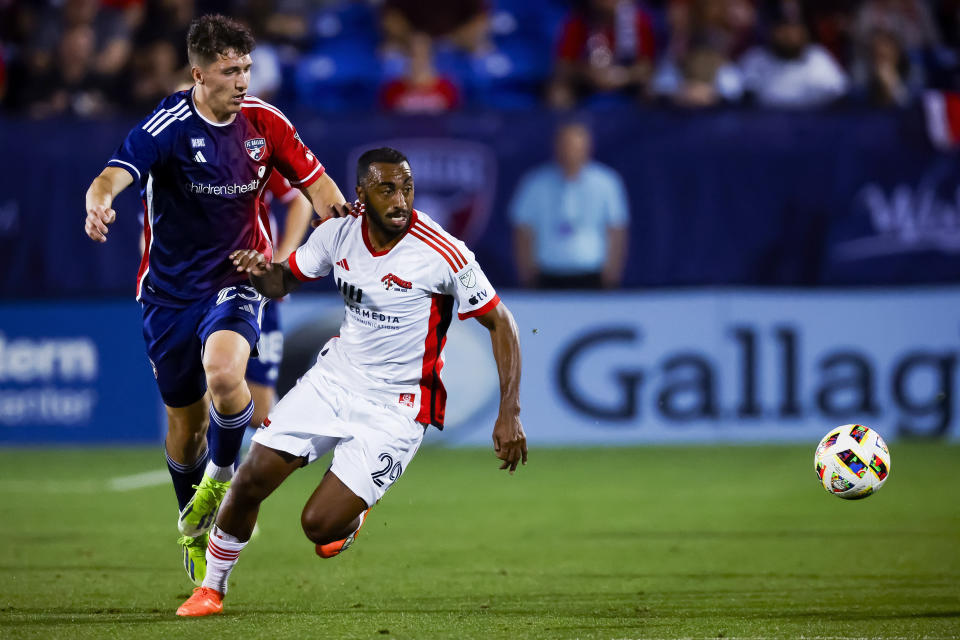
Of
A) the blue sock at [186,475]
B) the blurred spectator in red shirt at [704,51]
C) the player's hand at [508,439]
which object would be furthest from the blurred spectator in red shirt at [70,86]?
the player's hand at [508,439]

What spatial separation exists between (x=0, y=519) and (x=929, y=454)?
7.62 meters

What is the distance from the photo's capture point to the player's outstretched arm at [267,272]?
6777mm

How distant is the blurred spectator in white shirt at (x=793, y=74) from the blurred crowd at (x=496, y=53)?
0.01m

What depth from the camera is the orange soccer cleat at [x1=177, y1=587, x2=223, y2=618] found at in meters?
6.36

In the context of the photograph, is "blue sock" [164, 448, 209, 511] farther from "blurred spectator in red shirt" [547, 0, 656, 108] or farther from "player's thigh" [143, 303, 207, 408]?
"blurred spectator in red shirt" [547, 0, 656, 108]

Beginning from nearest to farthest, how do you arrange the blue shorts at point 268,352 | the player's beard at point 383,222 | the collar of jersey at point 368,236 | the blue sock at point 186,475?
the player's beard at point 383,222
the collar of jersey at point 368,236
the blue sock at point 186,475
the blue shorts at point 268,352

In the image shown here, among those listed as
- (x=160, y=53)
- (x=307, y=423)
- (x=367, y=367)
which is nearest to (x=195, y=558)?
(x=307, y=423)

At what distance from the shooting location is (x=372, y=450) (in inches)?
259

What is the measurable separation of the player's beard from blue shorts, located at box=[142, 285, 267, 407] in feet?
3.10

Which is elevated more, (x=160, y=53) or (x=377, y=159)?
(x=160, y=53)

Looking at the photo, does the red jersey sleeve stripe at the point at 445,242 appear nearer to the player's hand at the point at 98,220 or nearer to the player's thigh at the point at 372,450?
the player's thigh at the point at 372,450

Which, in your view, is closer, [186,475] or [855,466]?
[855,466]

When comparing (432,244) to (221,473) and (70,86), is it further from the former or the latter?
(70,86)

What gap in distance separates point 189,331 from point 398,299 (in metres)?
1.34
